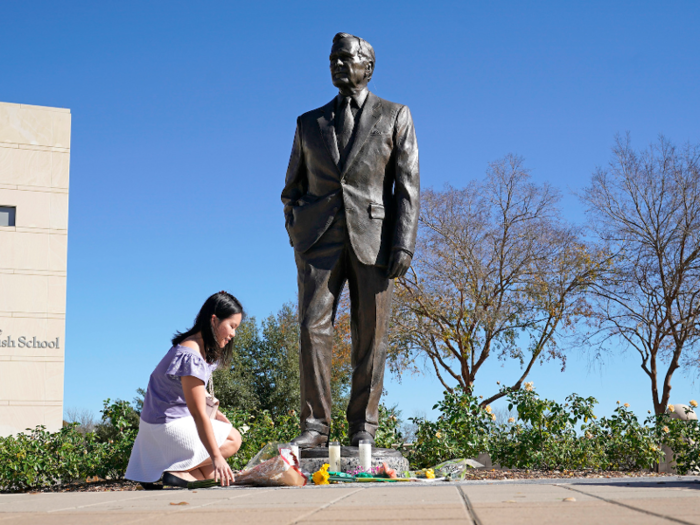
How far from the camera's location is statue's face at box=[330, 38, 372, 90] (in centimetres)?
542

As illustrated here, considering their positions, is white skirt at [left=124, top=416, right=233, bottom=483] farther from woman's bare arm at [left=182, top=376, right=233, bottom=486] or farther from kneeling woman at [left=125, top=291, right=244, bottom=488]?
woman's bare arm at [left=182, top=376, right=233, bottom=486]

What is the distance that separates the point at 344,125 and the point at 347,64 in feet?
1.50

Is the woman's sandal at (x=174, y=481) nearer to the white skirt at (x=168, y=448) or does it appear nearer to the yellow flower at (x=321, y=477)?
the white skirt at (x=168, y=448)

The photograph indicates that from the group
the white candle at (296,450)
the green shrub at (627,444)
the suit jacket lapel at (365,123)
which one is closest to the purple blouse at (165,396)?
the white candle at (296,450)

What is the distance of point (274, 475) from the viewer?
4.20 m

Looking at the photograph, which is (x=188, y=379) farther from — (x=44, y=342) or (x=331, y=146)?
(x=44, y=342)

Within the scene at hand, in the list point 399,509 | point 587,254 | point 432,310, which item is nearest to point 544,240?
point 587,254

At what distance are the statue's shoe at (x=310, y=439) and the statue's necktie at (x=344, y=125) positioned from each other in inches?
80.6

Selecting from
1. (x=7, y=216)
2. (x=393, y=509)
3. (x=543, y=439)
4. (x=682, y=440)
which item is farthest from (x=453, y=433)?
(x=7, y=216)

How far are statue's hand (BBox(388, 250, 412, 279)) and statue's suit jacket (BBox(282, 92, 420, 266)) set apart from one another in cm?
5

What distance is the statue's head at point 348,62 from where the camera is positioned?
542cm

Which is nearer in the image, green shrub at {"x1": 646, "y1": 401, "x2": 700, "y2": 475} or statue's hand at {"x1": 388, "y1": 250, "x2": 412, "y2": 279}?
statue's hand at {"x1": 388, "y1": 250, "x2": 412, "y2": 279}

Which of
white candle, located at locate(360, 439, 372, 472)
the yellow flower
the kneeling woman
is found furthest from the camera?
white candle, located at locate(360, 439, 372, 472)

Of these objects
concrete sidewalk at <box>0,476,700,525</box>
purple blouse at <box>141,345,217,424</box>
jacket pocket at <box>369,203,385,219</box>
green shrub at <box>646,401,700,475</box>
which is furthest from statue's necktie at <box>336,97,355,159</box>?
green shrub at <box>646,401,700,475</box>
